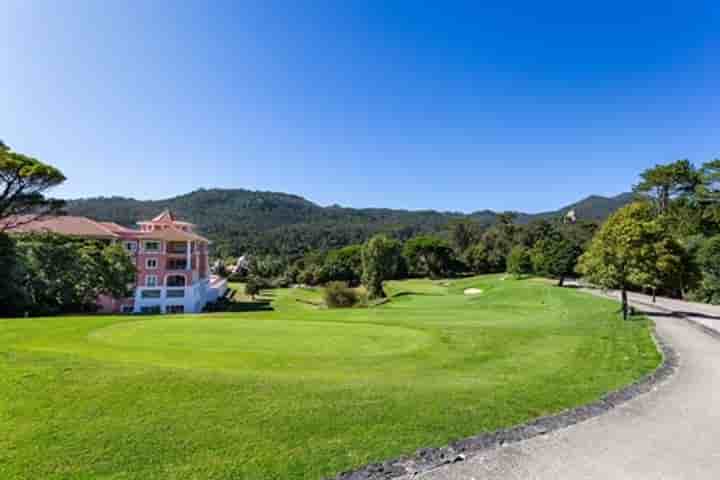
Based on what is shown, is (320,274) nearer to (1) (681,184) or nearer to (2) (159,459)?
(1) (681,184)

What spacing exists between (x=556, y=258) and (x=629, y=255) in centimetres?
2320

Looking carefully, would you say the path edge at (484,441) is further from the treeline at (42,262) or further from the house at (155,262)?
the house at (155,262)

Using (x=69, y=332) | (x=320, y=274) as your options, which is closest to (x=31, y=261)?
(x=69, y=332)

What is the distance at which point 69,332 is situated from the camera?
11.8 meters

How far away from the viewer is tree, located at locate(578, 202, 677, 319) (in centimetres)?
1717

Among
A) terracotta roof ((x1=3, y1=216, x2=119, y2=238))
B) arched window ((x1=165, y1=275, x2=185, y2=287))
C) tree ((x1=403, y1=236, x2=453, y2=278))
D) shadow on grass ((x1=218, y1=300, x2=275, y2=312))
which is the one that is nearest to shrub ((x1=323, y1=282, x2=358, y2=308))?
shadow on grass ((x1=218, y1=300, x2=275, y2=312))

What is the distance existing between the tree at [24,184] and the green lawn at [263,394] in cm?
2042

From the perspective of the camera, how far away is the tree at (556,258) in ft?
127

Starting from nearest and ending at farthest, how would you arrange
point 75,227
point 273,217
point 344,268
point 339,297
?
point 339,297
point 75,227
point 344,268
point 273,217

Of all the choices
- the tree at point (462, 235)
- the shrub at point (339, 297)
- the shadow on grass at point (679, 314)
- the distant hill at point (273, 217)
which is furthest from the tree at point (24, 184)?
the tree at point (462, 235)

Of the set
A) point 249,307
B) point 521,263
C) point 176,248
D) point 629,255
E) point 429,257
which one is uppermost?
point 176,248

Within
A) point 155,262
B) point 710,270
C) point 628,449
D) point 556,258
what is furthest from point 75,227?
point 710,270

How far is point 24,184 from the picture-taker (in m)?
27.3

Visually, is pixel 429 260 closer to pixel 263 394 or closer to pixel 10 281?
pixel 10 281
